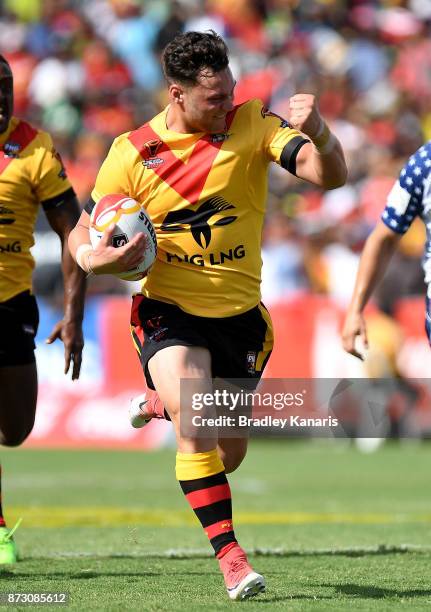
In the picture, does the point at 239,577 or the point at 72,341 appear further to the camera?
the point at 72,341

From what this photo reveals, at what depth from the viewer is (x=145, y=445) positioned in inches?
627

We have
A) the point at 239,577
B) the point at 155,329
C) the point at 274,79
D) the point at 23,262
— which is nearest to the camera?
the point at 239,577

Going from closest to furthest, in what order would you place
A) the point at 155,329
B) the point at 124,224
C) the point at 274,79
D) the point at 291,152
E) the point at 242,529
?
the point at 124,224, the point at 291,152, the point at 155,329, the point at 242,529, the point at 274,79

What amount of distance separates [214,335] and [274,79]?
1392 cm

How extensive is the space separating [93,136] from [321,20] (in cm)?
464

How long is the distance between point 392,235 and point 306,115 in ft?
2.48

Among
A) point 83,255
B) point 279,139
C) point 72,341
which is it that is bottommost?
point 72,341

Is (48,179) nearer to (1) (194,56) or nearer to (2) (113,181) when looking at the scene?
(2) (113,181)

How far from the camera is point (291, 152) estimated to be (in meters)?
5.92

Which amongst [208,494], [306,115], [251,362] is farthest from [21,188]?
[208,494]

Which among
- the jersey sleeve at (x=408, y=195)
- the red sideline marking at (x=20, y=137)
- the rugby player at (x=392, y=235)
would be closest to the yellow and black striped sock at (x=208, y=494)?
the rugby player at (x=392, y=235)

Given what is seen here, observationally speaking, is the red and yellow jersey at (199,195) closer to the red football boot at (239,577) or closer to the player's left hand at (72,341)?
the player's left hand at (72,341)

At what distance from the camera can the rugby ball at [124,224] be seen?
566 centimetres

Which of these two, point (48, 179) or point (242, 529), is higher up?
point (48, 179)
